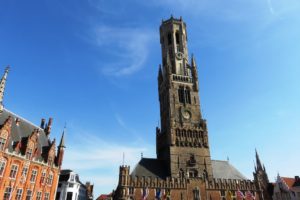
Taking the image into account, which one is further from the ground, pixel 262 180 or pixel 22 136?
pixel 22 136

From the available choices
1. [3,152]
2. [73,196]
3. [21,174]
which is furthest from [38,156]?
[73,196]

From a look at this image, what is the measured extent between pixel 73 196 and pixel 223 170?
132 feet

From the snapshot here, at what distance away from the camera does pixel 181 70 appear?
71.6 m

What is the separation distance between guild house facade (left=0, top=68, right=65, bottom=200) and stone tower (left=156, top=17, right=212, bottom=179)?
26693 mm

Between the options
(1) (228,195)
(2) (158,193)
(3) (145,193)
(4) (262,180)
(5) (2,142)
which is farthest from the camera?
(4) (262,180)

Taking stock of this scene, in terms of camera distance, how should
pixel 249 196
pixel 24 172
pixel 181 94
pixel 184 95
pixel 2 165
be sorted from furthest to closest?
1. pixel 181 94
2. pixel 184 95
3. pixel 249 196
4. pixel 24 172
5. pixel 2 165

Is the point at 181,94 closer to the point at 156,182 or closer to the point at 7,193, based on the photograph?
the point at 156,182

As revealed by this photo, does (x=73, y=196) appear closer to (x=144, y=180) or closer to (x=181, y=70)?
(x=144, y=180)

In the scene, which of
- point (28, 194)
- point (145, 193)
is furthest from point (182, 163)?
point (28, 194)

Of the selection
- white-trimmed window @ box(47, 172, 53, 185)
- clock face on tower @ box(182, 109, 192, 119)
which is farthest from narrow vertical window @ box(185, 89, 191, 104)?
white-trimmed window @ box(47, 172, 53, 185)

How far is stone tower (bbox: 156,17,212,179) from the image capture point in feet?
188

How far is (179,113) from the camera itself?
63.4m

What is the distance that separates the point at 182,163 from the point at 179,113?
44.5 ft

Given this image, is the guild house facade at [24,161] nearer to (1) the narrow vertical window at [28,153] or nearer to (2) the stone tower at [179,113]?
(1) the narrow vertical window at [28,153]
